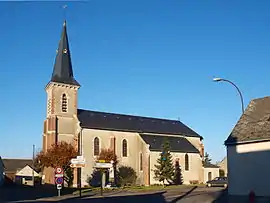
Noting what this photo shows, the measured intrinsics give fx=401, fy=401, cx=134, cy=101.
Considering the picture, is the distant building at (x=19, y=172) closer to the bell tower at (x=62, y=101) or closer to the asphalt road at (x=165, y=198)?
the bell tower at (x=62, y=101)

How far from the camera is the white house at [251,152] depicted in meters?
23.9

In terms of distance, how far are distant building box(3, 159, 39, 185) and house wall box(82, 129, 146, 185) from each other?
49.9ft

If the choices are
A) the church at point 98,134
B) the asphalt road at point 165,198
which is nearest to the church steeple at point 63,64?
the church at point 98,134

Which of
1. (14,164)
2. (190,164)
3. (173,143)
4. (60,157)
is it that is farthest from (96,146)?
(14,164)

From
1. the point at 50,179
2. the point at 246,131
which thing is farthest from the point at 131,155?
the point at 246,131

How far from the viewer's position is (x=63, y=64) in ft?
207

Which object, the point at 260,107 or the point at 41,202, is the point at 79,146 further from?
the point at 260,107

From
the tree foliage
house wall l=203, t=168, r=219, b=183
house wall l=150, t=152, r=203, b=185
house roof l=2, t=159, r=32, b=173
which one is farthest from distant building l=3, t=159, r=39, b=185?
house wall l=203, t=168, r=219, b=183

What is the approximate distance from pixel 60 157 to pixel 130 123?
58.9 ft

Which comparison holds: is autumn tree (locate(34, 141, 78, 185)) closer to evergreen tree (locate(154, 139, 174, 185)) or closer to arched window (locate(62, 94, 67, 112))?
arched window (locate(62, 94, 67, 112))

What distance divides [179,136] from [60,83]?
76.4ft

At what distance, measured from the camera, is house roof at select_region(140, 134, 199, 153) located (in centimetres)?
Result: 6438

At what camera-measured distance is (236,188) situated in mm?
25891

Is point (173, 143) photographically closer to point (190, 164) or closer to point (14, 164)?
point (190, 164)
